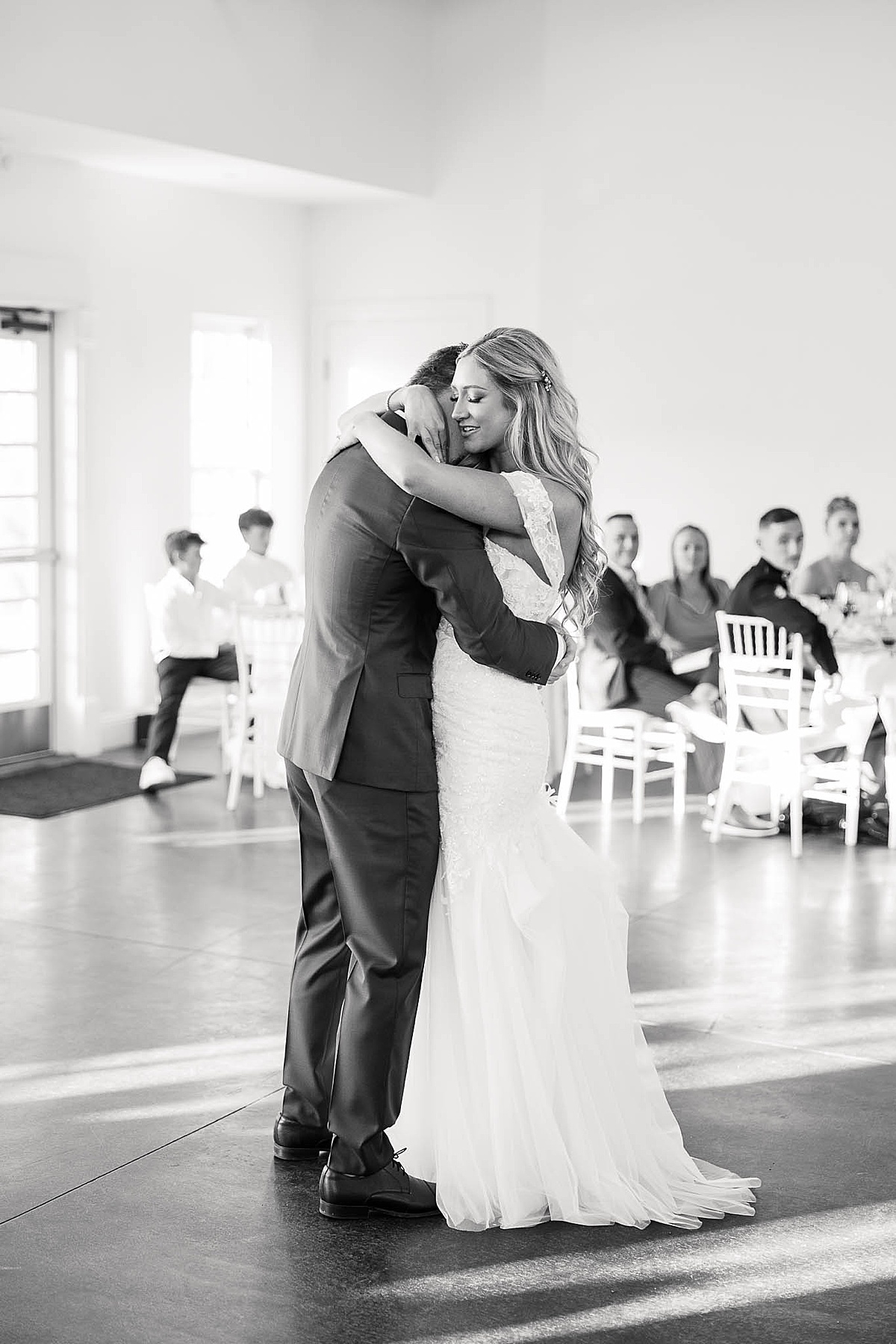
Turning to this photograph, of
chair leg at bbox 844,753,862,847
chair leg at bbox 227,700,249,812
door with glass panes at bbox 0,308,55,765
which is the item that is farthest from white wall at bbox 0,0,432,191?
chair leg at bbox 844,753,862,847

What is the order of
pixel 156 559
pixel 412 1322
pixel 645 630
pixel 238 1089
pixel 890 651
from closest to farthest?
pixel 412 1322 → pixel 238 1089 → pixel 890 651 → pixel 645 630 → pixel 156 559

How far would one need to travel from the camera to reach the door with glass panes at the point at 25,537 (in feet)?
28.2

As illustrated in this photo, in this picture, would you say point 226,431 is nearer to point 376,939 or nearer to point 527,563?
point 527,563

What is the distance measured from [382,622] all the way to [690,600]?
225 inches

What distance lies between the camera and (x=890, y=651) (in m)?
6.99

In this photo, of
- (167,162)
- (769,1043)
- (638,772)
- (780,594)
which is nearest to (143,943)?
(769,1043)

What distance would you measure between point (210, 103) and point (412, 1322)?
22.7 ft

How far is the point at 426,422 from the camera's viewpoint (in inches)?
126

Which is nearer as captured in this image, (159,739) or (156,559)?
(159,739)

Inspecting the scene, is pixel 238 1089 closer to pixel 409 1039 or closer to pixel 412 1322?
pixel 409 1039

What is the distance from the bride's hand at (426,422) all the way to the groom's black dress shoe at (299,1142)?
1.55 m

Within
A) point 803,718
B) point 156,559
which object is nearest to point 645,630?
point 803,718

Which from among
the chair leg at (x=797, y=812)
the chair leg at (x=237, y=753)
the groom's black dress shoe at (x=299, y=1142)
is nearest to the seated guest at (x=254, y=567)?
the chair leg at (x=237, y=753)

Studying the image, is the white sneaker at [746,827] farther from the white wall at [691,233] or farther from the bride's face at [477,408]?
the bride's face at [477,408]
